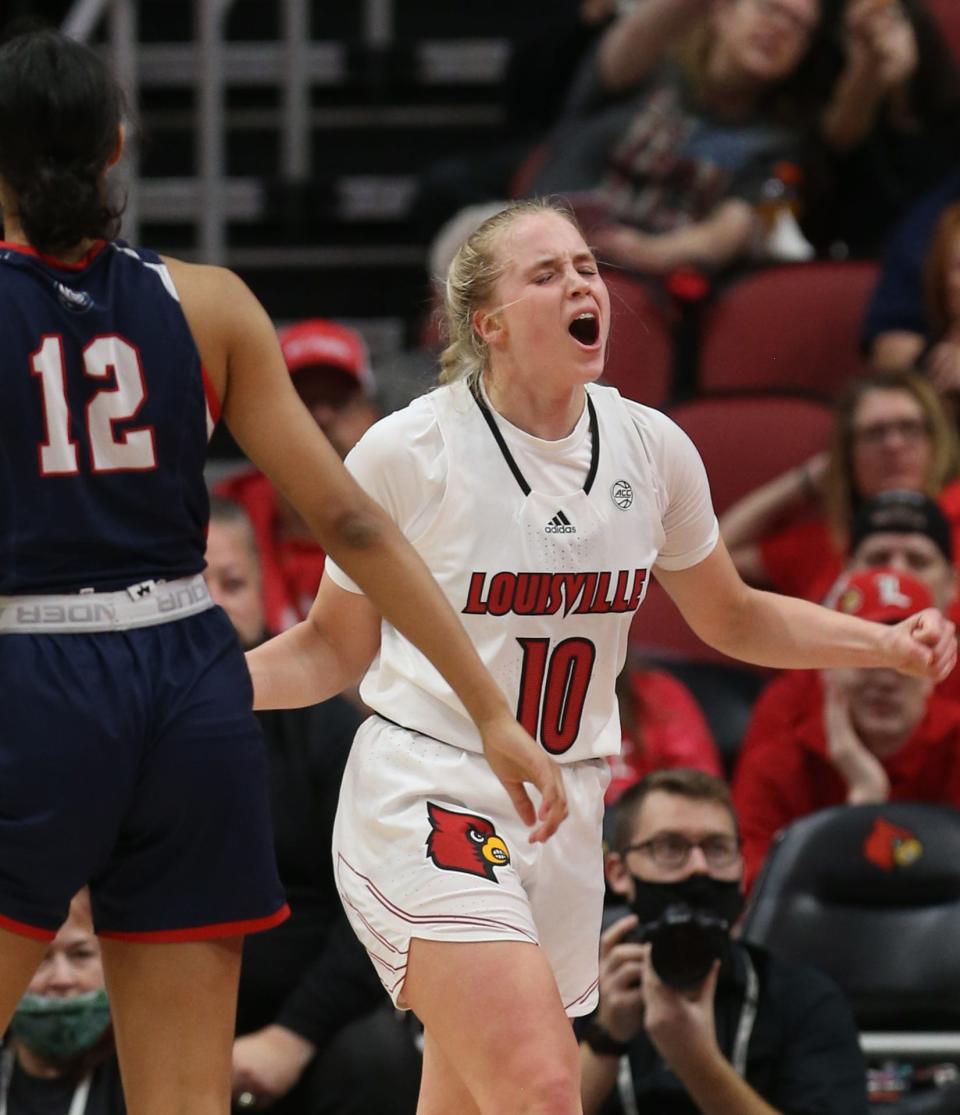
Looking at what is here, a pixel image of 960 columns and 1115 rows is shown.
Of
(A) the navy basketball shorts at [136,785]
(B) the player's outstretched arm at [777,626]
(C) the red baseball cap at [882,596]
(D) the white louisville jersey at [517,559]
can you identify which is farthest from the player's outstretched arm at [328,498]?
(C) the red baseball cap at [882,596]

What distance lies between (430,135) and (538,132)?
2.04 feet

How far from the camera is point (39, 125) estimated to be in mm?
2516

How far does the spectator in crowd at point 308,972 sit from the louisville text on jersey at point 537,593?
4.69 feet

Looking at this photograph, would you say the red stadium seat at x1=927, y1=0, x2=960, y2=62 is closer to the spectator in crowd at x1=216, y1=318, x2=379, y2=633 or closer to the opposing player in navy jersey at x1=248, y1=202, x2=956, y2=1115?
the spectator in crowd at x1=216, y1=318, x2=379, y2=633

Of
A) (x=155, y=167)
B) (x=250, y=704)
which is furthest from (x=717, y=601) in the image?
(x=155, y=167)

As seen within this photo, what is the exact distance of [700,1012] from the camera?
388 centimetres

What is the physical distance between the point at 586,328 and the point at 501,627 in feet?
1.64

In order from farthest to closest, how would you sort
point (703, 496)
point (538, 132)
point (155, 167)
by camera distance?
1. point (155, 167)
2. point (538, 132)
3. point (703, 496)

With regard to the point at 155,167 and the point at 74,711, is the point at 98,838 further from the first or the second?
the point at 155,167

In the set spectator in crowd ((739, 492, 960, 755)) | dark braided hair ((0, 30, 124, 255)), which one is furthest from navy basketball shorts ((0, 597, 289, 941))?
spectator in crowd ((739, 492, 960, 755))

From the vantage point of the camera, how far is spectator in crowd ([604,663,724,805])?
504 centimetres

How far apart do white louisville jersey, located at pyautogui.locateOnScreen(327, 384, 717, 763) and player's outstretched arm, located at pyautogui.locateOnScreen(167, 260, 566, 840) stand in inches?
19.2

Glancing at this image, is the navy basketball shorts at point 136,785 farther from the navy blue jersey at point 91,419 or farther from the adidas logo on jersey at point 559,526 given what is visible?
the adidas logo on jersey at point 559,526

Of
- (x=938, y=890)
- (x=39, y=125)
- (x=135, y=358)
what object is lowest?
(x=938, y=890)
